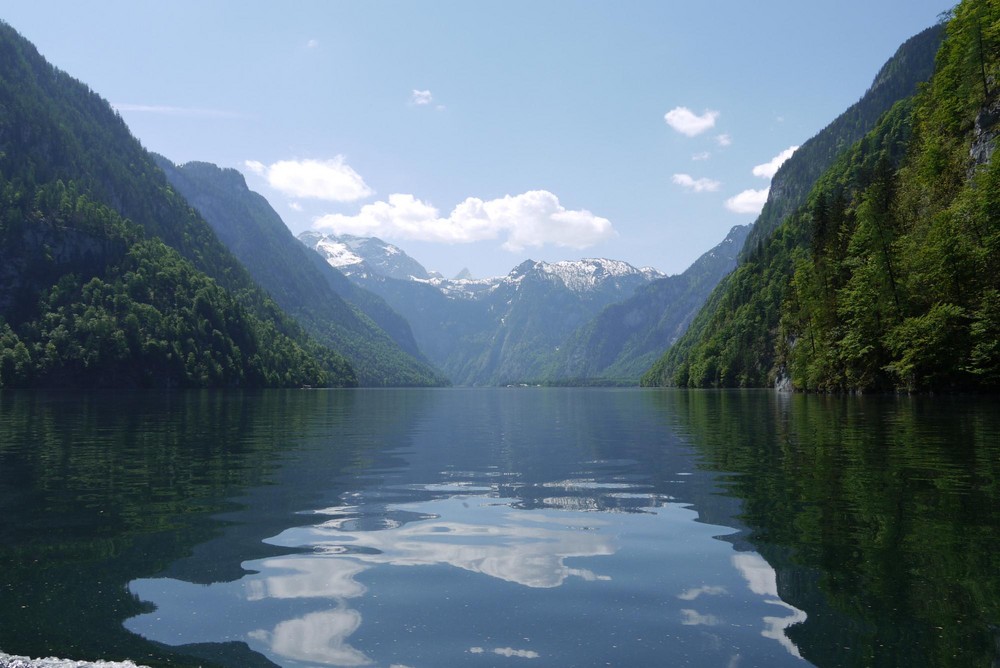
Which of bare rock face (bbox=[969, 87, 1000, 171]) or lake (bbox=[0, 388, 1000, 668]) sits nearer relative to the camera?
lake (bbox=[0, 388, 1000, 668])

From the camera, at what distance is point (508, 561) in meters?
13.1

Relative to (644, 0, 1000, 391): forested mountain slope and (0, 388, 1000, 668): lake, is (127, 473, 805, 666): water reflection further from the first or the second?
(644, 0, 1000, 391): forested mountain slope

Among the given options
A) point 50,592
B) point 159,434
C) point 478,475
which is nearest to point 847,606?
point 50,592

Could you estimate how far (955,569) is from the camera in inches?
446

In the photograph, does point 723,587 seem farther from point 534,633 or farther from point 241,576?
point 241,576

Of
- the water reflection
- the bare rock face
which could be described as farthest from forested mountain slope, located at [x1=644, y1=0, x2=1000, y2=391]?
the water reflection

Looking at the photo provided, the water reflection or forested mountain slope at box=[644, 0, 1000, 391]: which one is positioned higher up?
forested mountain slope at box=[644, 0, 1000, 391]

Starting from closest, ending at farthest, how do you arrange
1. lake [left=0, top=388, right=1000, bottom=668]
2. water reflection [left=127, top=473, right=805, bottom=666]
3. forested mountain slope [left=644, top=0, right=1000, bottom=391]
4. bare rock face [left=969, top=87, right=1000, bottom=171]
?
lake [left=0, top=388, right=1000, bottom=668], water reflection [left=127, top=473, right=805, bottom=666], forested mountain slope [left=644, top=0, right=1000, bottom=391], bare rock face [left=969, top=87, right=1000, bottom=171]

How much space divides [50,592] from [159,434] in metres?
32.2

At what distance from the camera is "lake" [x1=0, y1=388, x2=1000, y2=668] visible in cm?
878

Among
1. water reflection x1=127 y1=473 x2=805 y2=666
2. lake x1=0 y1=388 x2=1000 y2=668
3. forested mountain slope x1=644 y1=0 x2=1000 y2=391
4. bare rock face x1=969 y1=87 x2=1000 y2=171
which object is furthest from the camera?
bare rock face x1=969 y1=87 x2=1000 y2=171

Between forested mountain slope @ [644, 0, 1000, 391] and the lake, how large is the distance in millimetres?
47670

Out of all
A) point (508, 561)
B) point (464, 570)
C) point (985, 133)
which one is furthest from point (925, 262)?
point (464, 570)

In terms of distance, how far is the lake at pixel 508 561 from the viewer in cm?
878
